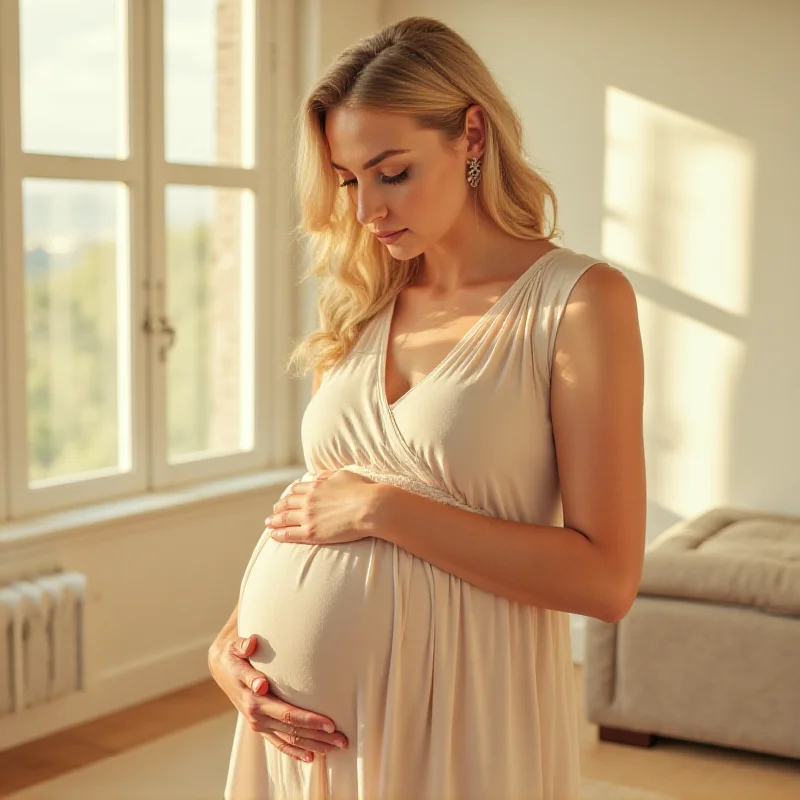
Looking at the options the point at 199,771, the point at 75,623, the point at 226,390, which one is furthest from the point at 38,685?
the point at 226,390

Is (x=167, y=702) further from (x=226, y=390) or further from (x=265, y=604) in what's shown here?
(x=265, y=604)

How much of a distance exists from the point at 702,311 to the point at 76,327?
2019 mm

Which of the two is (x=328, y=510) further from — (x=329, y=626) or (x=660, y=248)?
(x=660, y=248)

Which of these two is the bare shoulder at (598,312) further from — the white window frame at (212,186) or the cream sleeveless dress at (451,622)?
the white window frame at (212,186)

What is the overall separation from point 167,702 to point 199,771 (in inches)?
22.2

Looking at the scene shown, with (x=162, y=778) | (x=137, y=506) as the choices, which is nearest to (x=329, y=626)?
(x=162, y=778)

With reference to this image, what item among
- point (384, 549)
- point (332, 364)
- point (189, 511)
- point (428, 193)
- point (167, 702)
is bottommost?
point (167, 702)

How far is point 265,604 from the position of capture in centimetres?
168

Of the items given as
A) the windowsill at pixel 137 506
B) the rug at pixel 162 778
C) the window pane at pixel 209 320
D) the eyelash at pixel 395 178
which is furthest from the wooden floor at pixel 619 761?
the eyelash at pixel 395 178

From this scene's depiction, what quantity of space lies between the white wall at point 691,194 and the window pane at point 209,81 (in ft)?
3.05

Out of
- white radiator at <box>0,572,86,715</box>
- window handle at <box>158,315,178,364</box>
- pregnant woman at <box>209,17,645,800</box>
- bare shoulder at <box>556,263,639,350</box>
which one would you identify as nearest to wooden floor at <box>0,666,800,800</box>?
white radiator at <box>0,572,86,715</box>

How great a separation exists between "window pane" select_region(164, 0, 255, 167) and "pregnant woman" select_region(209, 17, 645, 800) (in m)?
2.20

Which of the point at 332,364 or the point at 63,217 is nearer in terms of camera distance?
the point at 332,364

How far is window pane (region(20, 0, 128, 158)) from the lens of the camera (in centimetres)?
331
